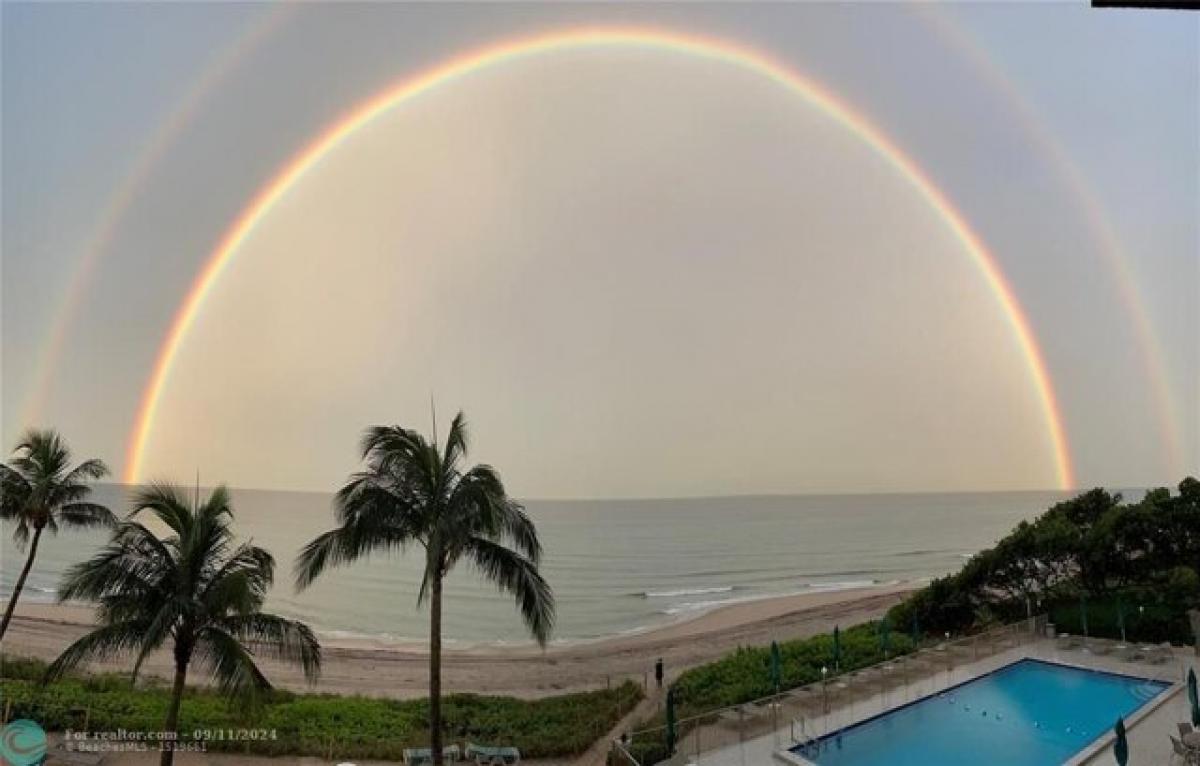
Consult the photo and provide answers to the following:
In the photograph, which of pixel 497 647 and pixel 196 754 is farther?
pixel 497 647

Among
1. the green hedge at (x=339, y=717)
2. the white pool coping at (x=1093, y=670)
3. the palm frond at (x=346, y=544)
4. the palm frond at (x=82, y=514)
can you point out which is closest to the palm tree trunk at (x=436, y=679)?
the palm frond at (x=346, y=544)

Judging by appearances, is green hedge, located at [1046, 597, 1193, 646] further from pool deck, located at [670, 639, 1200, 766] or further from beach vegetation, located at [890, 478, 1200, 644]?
pool deck, located at [670, 639, 1200, 766]

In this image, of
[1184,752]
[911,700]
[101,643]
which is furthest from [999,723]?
[101,643]

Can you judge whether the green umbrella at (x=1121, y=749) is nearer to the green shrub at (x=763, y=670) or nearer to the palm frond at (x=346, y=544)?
the green shrub at (x=763, y=670)

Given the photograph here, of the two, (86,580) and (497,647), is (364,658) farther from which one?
(86,580)

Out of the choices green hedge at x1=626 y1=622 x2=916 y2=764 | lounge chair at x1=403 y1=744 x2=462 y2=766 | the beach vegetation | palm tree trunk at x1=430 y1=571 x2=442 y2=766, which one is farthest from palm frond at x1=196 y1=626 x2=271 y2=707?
the beach vegetation

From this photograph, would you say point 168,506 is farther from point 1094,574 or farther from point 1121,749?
point 1094,574

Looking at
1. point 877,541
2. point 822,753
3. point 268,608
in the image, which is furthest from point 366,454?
point 877,541
